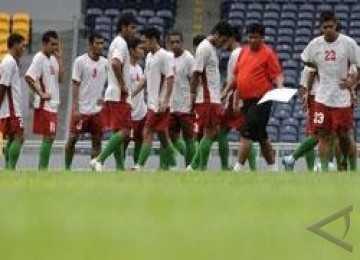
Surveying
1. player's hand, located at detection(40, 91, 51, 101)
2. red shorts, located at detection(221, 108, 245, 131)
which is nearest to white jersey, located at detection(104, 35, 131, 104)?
player's hand, located at detection(40, 91, 51, 101)

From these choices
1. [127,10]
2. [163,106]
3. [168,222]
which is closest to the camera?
[168,222]

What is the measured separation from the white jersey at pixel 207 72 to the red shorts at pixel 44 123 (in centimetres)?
171

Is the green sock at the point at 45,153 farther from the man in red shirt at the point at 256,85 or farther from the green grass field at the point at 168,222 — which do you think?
the green grass field at the point at 168,222

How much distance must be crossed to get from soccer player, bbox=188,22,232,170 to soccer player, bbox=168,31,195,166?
2.52 feet

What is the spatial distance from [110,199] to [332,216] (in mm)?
1087

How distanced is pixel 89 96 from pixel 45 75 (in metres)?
0.59

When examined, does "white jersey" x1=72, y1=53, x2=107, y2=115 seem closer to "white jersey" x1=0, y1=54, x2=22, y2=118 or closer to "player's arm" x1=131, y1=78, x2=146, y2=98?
"white jersey" x1=0, y1=54, x2=22, y2=118

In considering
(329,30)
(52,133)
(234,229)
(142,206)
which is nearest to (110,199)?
(142,206)

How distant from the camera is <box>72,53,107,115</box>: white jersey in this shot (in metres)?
15.5

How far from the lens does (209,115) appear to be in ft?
49.5

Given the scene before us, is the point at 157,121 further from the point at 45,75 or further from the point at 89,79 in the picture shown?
the point at 45,75

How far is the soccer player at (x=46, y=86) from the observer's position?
50.0ft
